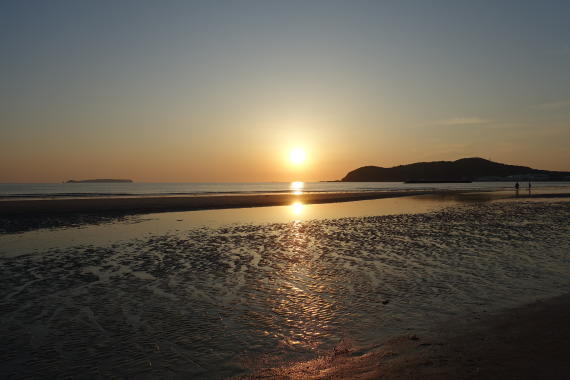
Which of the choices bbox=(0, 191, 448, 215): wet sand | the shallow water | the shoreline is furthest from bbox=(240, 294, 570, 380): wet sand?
bbox=(0, 191, 448, 215): wet sand

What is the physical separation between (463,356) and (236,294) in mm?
6477

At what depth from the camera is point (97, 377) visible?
20.6 feet

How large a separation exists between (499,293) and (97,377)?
407 inches

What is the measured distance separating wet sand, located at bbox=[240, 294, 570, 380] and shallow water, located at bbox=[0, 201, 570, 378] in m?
0.53

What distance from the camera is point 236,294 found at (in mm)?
11203

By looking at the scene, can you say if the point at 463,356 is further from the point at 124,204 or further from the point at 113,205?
the point at 124,204

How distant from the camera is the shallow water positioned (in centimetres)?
723

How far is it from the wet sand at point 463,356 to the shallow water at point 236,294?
533 mm

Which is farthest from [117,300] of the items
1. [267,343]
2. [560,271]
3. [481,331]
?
[560,271]

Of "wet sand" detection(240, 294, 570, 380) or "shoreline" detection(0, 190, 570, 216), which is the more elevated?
"shoreline" detection(0, 190, 570, 216)

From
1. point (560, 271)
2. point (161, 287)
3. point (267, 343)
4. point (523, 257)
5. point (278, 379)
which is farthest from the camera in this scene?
point (523, 257)

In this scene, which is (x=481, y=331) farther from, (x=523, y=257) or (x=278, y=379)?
(x=523, y=257)

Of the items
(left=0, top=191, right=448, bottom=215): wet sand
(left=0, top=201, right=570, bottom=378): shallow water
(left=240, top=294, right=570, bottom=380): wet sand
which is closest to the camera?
(left=240, top=294, right=570, bottom=380): wet sand

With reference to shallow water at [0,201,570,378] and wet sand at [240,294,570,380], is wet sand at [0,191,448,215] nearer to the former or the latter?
shallow water at [0,201,570,378]
